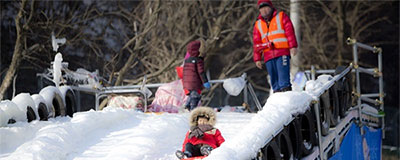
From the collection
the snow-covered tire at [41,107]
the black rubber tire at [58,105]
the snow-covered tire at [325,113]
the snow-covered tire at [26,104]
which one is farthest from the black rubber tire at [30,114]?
the snow-covered tire at [325,113]

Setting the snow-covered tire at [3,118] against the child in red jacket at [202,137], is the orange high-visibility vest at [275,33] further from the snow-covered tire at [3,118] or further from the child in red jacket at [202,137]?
the snow-covered tire at [3,118]

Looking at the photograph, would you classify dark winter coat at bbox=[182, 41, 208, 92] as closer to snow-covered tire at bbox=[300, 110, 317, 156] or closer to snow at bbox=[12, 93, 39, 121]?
snow at bbox=[12, 93, 39, 121]

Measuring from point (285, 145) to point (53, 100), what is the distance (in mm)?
3904

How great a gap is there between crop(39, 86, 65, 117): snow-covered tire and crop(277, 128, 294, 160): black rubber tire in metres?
3.72

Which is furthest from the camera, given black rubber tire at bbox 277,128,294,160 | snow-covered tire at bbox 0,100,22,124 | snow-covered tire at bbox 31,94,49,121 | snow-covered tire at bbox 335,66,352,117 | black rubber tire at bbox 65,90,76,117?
black rubber tire at bbox 65,90,76,117

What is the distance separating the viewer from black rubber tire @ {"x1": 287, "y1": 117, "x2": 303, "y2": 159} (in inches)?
208

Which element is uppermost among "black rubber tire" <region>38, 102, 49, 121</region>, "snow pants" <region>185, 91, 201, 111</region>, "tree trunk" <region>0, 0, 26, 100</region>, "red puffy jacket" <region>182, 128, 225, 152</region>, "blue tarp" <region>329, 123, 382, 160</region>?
"tree trunk" <region>0, 0, 26, 100</region>

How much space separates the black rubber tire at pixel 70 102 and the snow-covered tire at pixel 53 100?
346 millimetres

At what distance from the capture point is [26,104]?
258 inches

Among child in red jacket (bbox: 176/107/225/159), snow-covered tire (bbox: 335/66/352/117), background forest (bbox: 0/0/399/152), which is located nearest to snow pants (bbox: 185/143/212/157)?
child in red jacket (bbox: 176/107/225/159)

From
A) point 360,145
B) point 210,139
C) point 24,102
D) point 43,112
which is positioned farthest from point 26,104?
point 360,145

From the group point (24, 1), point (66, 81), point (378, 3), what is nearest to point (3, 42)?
point (24, 1)

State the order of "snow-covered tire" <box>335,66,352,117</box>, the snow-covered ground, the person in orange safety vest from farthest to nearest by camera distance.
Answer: the person in orange safety vest
"snow-covered tire" <box>335,66,352,117</box>
the snow-covered ground

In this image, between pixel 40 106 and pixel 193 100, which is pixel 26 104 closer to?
pixel 40 106
